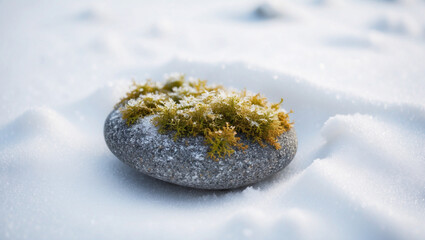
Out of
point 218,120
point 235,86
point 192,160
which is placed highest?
point 218,120

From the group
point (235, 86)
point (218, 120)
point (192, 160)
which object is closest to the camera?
point (192, 160)

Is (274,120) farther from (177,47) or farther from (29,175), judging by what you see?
(177,47)

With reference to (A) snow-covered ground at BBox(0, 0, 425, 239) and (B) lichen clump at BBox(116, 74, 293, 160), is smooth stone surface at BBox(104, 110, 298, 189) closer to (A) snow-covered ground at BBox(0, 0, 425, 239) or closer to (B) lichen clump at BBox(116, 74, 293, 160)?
(B) lichen clump at BBox(116, 74, 293, 160)

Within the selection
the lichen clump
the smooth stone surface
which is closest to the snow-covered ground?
the smooth stone surface

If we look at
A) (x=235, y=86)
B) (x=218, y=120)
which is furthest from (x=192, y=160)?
(x=235, y=86)

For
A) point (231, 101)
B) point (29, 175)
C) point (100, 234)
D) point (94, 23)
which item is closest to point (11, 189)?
point (29, 175)

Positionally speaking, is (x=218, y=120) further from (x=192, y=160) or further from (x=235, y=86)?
(x=235, y=86)

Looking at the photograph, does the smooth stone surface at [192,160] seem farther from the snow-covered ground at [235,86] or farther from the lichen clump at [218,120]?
the snow-covered ground at [235,86]
